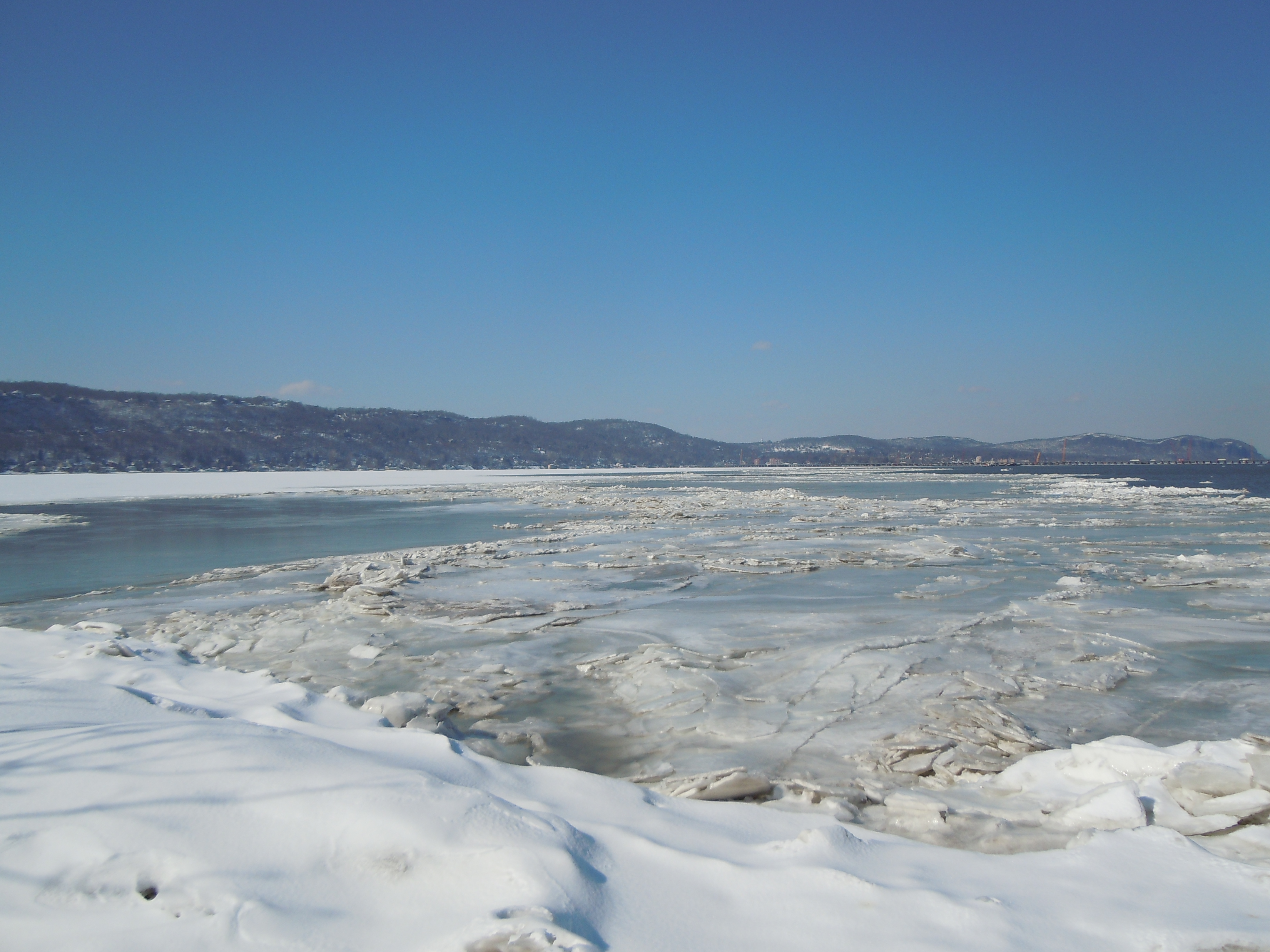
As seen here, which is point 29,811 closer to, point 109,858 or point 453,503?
point 109,858

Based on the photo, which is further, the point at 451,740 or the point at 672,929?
the point at 451,740

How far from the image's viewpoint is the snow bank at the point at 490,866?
6.26 feet

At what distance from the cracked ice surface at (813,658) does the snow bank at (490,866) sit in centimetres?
33

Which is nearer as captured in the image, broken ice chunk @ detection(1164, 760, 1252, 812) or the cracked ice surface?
broken ice chunk @ detection(1164, 760, 1252, 812)

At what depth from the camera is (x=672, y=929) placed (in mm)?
2008

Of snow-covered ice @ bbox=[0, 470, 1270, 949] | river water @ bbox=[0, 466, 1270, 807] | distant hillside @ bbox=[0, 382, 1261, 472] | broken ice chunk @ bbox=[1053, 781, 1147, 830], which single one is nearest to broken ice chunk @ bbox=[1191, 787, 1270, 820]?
snow-covered ice @ bbox=[0, 470, 1270, 949]

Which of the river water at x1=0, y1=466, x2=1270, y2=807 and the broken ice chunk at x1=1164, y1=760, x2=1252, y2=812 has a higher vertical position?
the broken ice chunk at x1=1164, y1=760, x2=1252, y2=812

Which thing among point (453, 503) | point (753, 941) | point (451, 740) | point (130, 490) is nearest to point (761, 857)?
point (753, 941)

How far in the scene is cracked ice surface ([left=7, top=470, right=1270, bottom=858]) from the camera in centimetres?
331

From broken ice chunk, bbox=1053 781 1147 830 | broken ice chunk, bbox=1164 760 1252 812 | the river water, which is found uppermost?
broken ice chunk, bbox=1164 760 1252 812

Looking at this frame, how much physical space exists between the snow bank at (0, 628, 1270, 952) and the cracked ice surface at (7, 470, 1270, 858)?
33 cm

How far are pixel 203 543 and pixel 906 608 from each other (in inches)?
548

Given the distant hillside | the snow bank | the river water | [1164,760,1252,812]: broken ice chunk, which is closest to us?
the snow bank

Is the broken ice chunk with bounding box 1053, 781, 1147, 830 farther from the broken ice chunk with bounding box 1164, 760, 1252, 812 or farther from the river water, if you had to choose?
the river water
